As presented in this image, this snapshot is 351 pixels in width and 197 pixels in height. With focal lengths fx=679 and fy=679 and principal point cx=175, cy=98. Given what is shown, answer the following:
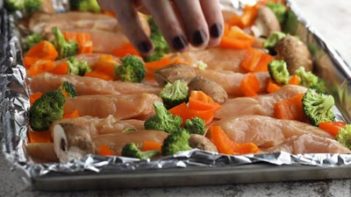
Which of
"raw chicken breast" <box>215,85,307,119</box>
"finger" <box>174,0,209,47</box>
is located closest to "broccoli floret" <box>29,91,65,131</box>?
"raw chicken breast" <box>215,85,307,119</box>

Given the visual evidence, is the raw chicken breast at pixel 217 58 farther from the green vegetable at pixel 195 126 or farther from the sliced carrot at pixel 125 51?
the green vegetable at pixel 195 126

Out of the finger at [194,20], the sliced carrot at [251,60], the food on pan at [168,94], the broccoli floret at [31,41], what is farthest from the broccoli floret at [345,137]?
the broccoli floret at [31,41]

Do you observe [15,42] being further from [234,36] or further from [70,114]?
[234,36]

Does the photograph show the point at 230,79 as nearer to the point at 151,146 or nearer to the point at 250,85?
the point at 250,85

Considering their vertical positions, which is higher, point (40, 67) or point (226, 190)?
point (40, 67)

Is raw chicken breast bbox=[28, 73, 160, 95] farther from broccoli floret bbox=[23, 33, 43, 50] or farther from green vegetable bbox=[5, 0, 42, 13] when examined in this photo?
green vegetable bbox=[5, 0, 42, 13]

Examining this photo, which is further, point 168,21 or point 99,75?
point 99,75

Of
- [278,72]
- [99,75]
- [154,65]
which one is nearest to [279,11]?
[278,72]
